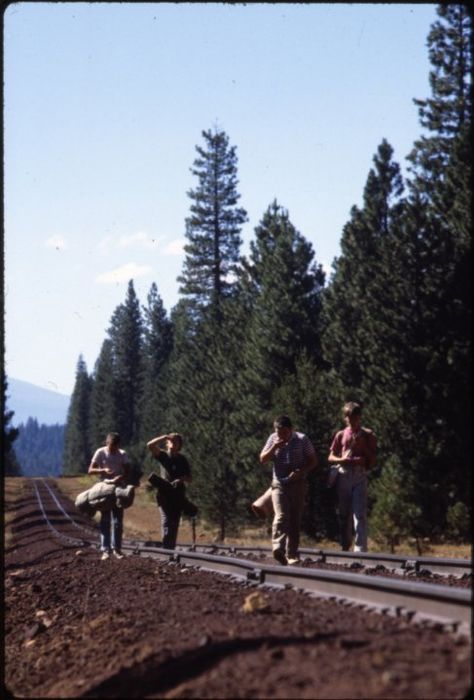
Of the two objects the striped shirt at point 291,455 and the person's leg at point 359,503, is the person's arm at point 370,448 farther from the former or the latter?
the striped shirt at point 291,455

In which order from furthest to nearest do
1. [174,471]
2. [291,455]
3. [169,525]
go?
[169,525] → [174,471] → [291,455]

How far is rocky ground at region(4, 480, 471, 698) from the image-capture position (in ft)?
15.0

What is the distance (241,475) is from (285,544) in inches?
1044

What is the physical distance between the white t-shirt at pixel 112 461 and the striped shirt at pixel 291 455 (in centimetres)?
358

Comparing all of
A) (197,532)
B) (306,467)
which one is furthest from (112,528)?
(197,532)

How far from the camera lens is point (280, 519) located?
11453mm

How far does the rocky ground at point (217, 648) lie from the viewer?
4.56 metres

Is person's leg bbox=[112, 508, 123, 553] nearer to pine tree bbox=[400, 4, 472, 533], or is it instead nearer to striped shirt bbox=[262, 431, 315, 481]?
striped shirt bbox=[262, 431, 315, 481]

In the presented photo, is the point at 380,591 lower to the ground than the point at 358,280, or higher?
lower

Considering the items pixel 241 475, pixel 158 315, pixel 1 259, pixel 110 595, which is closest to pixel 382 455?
pixel 241 475

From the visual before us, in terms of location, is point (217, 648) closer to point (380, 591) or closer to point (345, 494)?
point (380, 591)

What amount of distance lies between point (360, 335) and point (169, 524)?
1837 centimetres

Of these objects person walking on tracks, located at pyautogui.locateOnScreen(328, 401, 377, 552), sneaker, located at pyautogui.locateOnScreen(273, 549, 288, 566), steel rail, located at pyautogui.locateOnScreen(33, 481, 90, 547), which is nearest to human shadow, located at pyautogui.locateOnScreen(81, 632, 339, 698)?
sneaker, located at pyautogui.locateOnScreen(273, 549, 288, 566)

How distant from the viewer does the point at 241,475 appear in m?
38.0
